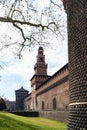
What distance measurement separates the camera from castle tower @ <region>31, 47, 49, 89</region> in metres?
55.2

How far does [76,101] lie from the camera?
10219 millimetres

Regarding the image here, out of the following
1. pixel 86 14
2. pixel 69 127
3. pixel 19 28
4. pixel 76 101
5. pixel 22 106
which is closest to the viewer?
pixel 86 14

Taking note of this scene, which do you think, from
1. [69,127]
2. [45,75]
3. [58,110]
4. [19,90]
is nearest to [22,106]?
[19,90]

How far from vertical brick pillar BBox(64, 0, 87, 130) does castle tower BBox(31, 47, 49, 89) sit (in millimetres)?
43133

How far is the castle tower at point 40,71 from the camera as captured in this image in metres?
55.2

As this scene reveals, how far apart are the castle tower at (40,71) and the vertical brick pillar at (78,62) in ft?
142

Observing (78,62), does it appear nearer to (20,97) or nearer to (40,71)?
(40,71)

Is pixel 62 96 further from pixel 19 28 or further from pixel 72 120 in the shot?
pixel 72 120

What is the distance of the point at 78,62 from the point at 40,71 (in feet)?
156

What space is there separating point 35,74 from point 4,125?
39.8 m

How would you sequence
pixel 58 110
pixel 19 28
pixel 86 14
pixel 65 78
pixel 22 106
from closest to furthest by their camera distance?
pixel 86 14, pixel 19 28, pixel 65 78, pixel 58 110, pixel 22 106

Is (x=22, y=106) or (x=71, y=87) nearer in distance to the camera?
(x=71, y=87)

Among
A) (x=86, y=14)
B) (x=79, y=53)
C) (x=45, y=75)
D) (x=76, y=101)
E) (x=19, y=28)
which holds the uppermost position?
(x=45, y=75)

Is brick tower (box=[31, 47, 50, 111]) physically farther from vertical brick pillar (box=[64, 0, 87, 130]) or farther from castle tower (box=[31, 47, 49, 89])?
vertical brick pillar (box=[64, 0, 87, 130])
